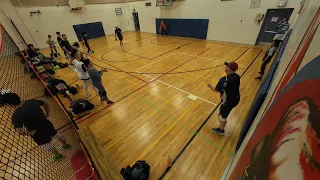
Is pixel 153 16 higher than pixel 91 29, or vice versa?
pixel 153 16

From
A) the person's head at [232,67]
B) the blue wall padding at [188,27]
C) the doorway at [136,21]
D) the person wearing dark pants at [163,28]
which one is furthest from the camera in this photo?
the doorway at [136,21]

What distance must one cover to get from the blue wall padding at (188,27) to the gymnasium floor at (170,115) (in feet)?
16.9

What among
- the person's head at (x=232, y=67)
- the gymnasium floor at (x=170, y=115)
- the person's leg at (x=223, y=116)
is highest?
the person's head at (x=232, y=67)

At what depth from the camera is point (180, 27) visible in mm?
14609

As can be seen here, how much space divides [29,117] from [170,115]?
3492 millimetres

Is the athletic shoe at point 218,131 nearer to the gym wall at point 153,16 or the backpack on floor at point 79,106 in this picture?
the backpack on floor at point 79,106

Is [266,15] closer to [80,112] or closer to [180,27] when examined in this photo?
[180,27]

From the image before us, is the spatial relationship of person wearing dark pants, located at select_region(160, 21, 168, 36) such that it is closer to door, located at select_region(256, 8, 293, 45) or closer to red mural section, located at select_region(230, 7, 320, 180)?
door, located at select_region(256, 8, 293, 45)

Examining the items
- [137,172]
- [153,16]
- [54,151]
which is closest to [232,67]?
[137,172]

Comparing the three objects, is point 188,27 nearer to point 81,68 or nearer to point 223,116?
point 81,68

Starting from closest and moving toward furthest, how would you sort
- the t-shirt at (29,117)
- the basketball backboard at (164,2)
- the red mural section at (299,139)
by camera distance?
the red mural section at (299,139) → the t-shirt at (29,117) → the basketball backboard at (164,2)

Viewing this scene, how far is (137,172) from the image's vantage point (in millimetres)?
2842

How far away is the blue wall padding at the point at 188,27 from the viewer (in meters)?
12.9

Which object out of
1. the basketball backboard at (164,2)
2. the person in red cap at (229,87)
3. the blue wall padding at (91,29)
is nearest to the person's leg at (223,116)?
the person in red cap at (229,87)
